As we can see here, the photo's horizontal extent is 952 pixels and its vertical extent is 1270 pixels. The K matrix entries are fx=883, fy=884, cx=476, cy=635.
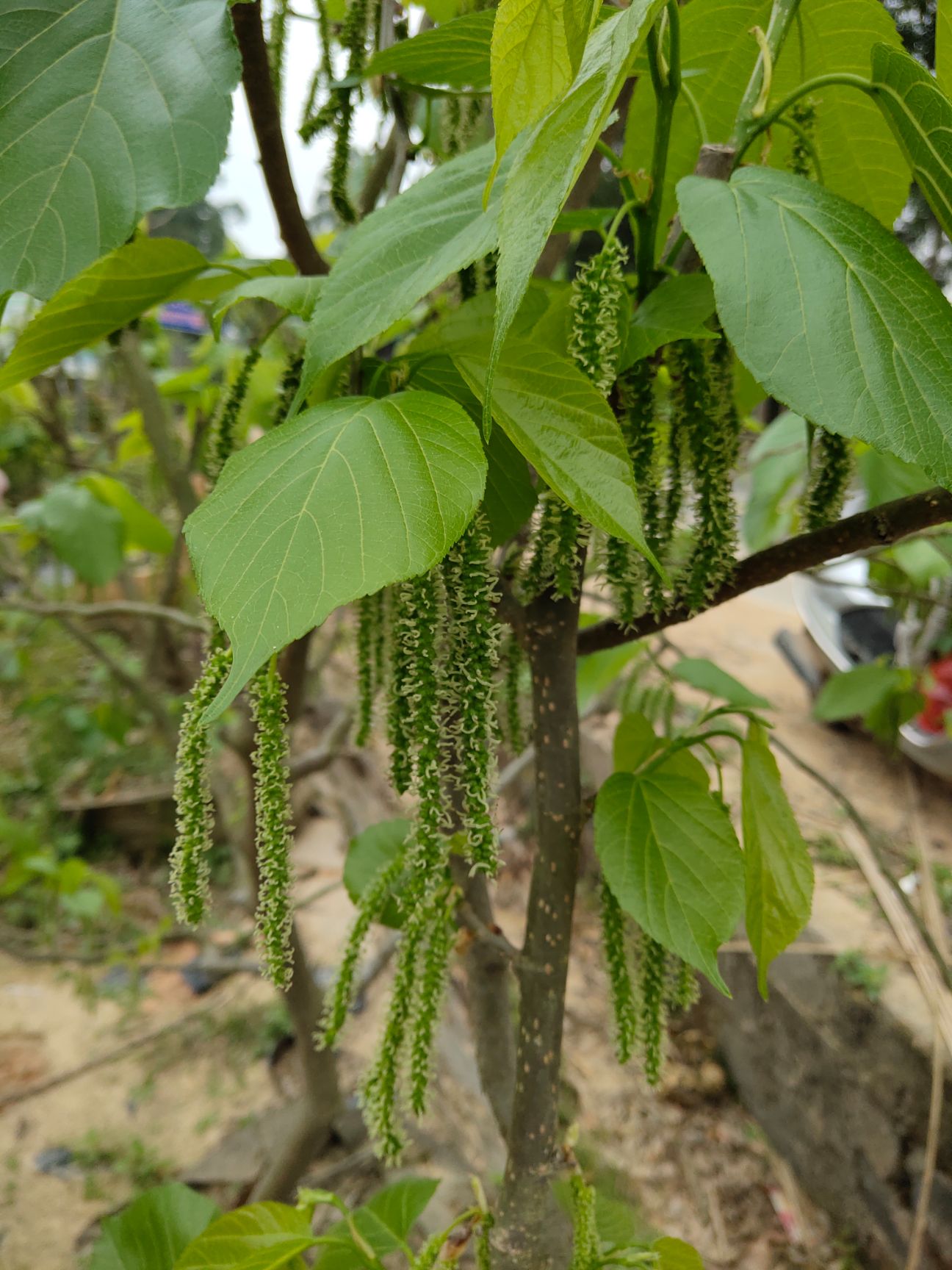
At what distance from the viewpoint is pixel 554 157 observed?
20cm

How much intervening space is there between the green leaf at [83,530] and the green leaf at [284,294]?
0.79 m

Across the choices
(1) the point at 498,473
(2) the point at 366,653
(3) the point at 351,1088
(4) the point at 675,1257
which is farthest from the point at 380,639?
(3) the point at 351,1088

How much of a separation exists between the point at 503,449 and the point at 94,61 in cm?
20

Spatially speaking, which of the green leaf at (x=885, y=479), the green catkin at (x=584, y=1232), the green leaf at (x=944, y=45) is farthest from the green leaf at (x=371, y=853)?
the green leaf at (x=885, y=479)

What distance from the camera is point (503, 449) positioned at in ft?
1.08

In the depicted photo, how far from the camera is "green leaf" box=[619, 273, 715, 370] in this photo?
0.92 ft

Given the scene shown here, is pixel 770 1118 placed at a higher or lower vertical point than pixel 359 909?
lower

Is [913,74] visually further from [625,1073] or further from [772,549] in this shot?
[625,1073]

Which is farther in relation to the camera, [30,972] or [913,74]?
[30,972]

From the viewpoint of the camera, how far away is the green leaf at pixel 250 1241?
0.43 meters

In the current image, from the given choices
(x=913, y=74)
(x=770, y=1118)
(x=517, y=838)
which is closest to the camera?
(x=913, y=74)

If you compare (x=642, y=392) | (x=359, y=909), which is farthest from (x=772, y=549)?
(x=359, y=909)

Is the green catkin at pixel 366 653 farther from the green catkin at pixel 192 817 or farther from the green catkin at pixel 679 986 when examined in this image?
the green catkin at pixel 679 986

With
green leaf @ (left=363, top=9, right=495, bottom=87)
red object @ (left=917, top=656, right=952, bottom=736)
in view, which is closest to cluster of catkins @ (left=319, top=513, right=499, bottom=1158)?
green leaf @ (left=363, top=9, right=495, bottom=87)
